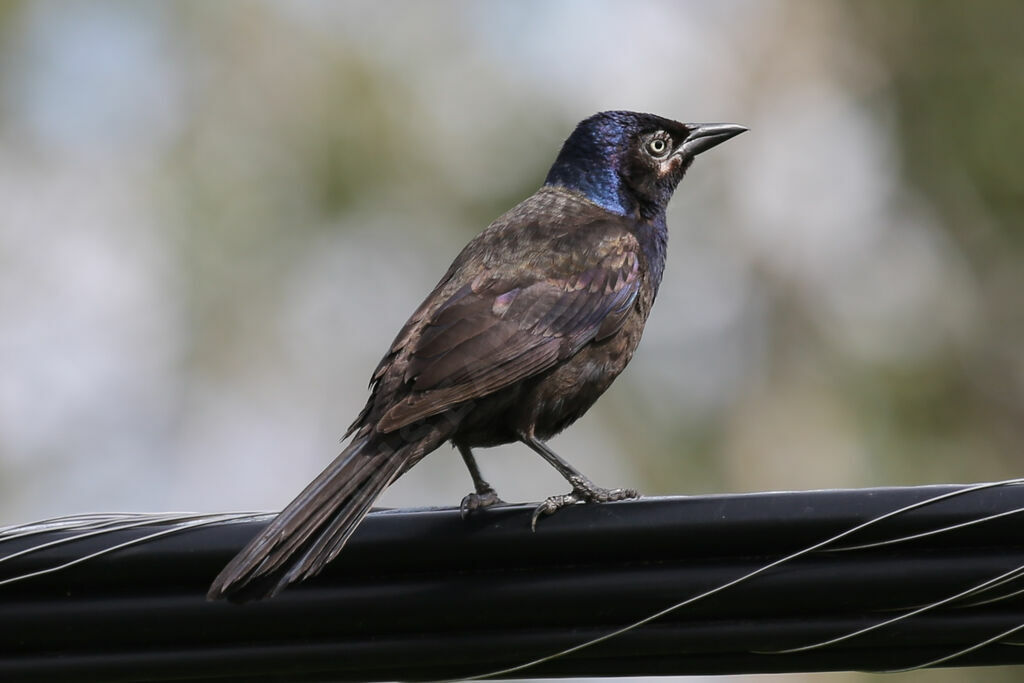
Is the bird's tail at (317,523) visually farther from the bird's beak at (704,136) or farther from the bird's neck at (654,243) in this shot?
the bird's beak at (704,136)

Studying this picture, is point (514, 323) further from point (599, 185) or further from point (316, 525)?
point (599, 185)

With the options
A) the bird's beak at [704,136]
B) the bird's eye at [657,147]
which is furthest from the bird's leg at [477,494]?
the bird's beak at [704,136]

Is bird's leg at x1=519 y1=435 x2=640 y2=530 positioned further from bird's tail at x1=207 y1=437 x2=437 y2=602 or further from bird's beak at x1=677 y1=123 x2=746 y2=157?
bird's beak at x1=677 y1=123 x2=746 y2=157

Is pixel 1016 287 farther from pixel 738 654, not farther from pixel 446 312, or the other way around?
pixel 738 654

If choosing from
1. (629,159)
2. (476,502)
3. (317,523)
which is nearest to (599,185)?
(629,159)

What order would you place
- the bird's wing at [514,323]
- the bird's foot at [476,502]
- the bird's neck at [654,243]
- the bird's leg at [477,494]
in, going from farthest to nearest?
1. the bird's neck at [654,243]
2. the bird's wing at [514,323]
3. the bird's leg at [477,494]
4. the bird's foot at [476,502]

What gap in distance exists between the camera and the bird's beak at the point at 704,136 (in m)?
6.85

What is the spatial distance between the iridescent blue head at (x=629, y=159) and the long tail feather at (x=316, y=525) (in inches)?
93.0

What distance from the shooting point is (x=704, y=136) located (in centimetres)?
691

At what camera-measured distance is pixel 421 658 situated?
3424mm

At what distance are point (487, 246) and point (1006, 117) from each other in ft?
28.8

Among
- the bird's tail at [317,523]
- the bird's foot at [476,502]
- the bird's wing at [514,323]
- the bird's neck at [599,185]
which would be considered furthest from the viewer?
the bird's neck at [599,185]

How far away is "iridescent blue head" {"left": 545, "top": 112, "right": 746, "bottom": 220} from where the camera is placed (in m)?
6.56

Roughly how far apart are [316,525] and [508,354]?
1.29m
